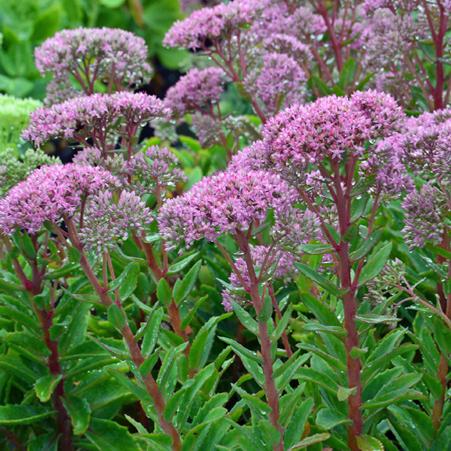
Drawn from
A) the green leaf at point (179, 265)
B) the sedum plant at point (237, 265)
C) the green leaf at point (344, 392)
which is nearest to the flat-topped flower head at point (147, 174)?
the sedum plant at point (237, 265)

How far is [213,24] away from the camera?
229 centimetres

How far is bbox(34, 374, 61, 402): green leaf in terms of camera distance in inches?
69.8

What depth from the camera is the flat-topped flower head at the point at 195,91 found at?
2.45 m

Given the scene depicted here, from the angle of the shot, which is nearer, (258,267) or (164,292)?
(258,267)

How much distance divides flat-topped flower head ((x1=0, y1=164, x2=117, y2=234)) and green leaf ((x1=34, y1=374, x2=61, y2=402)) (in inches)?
18.4

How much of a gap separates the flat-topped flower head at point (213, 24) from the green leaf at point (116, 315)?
106 centimetres

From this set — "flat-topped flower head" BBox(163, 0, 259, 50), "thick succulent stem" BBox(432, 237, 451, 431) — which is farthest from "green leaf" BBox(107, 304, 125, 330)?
"flat-topped flower head" BBox(163, 0, 259, 50)

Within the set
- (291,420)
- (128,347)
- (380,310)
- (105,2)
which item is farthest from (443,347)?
(105,2)

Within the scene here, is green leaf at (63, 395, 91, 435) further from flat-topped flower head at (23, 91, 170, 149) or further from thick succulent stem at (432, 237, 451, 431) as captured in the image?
thick succulent stem at (432, 237, 451, 431)

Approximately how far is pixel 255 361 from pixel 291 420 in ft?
0.43

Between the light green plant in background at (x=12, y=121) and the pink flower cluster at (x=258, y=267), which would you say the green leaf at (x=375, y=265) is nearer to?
the pink flower cluster at (x=258, y=267)

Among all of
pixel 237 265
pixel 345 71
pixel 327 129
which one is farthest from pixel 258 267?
pixel 345 71

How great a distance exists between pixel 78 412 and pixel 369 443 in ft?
2.25

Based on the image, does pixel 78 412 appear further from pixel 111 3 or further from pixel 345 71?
pixel 111 3
